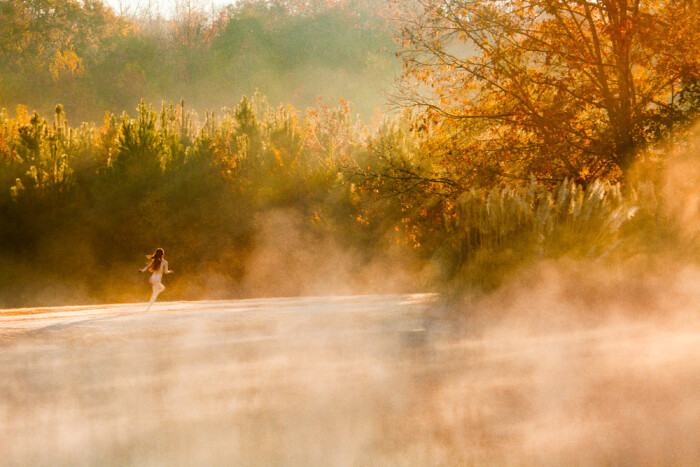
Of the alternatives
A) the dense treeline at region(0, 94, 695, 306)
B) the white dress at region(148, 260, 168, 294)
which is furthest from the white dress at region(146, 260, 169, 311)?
the dense treeline at region(0, 94, 695, 306)

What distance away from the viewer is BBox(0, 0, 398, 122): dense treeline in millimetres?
54094

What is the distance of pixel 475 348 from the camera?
6.16 meters

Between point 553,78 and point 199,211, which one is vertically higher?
point 553,78

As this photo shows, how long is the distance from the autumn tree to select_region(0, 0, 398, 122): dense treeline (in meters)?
40.9

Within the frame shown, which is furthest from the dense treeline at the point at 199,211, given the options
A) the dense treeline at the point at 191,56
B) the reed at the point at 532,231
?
the dense treeline at the point at 191,56

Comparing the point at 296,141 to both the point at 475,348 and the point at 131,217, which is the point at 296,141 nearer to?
the point at 131,217

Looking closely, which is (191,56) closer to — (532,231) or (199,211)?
(199,211)

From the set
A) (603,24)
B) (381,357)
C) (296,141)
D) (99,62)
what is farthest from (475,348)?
(99,62)

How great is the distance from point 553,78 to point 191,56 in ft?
181

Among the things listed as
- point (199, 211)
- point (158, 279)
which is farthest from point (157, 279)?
point (199, 211)

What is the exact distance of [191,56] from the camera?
62188 millimetres

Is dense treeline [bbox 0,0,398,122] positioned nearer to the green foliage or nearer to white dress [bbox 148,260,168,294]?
the green foliage

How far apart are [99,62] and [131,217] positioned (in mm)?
38390

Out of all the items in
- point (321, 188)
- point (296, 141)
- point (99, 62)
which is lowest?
point (321, 188)
